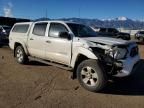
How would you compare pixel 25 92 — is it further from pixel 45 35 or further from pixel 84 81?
pixel 45 35

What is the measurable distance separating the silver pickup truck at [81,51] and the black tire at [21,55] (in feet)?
0.60

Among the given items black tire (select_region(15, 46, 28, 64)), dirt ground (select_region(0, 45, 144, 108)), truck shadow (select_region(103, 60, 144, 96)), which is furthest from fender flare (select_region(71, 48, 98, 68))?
black tire (select_region(15, 46, 28, 64))

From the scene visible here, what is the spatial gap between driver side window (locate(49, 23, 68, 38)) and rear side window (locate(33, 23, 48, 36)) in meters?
0.39

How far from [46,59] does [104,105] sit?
3.50 m

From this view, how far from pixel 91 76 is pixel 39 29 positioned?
3.19 m

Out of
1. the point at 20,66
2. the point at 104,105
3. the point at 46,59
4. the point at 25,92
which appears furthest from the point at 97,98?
the point at 20,66

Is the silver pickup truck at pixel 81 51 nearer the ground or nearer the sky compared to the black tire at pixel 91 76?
nearer the sky

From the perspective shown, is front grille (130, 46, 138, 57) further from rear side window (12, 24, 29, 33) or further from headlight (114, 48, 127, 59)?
rear side window (12, 24, 29, 33)

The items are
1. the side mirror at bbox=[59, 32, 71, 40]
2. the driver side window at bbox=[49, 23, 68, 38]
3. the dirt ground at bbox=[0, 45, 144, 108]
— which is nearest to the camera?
the dirt ground at bbox=[0, 45, 144, 108]

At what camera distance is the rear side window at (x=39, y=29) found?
8376mm

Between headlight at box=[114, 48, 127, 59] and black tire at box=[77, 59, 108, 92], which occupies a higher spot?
headlight at box=[114, 48, 127, 59]

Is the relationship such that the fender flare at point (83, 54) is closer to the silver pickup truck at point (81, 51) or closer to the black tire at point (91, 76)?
the silver pickup truck at point (81, 51)

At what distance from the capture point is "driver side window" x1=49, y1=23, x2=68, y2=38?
7653mm

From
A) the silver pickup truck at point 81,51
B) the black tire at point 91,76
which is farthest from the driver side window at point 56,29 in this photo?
the black tire at point 91,76
